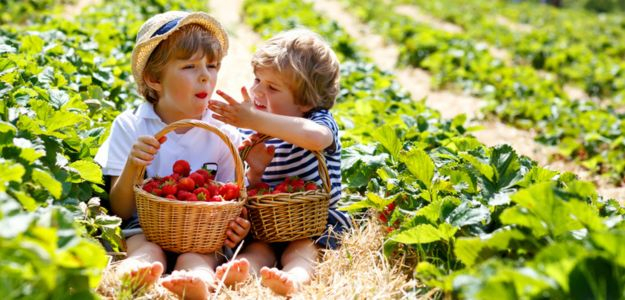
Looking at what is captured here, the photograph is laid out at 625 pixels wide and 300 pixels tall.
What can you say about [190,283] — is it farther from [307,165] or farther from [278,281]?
[307,165]

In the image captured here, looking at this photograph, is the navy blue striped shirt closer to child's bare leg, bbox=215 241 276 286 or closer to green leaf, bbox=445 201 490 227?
child's bare leg, bbox=215 241 276 286

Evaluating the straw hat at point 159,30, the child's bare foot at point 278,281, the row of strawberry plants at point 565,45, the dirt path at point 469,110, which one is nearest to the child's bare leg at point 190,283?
the child's bare foot at point 278,281

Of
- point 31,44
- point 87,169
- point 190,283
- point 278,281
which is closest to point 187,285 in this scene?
point 190,283

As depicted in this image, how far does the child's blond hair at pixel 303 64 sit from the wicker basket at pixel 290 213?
36 cm

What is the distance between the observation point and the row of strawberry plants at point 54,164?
1.87 meters

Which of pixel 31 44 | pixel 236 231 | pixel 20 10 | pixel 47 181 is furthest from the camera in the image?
pixel 20 10

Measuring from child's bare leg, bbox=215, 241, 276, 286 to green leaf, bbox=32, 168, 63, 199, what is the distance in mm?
820

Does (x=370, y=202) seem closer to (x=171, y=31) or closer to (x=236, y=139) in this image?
(x=236, y=139)

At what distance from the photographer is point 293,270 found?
10.7 ft

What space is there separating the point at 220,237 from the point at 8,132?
106 cm

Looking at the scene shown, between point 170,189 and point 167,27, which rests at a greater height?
point 167,27

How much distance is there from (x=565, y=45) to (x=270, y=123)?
12.6m

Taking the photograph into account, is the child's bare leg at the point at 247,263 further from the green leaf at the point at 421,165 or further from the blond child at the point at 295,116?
the green leaf at the point at 421,165

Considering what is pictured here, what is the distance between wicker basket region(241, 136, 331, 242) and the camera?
3.33 m
